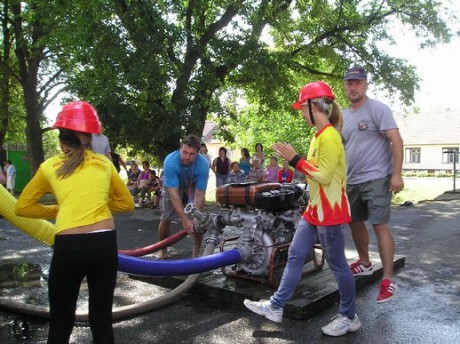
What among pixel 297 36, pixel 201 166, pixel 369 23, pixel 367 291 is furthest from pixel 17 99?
pixel 367 291

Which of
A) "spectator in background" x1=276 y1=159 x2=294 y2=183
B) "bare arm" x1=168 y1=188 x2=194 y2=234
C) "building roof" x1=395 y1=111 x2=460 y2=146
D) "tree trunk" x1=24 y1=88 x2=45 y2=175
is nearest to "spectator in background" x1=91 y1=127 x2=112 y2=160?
"bare arm" x1=168 y1=188 x2=194 y2=234

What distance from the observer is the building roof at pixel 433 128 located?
5306cm

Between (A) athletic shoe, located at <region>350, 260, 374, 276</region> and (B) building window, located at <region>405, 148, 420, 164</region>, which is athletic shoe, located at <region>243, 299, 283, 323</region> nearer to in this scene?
(A) athletic shoe, located at <region>350, 260, 374, 276</region>

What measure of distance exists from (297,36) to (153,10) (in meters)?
8.00

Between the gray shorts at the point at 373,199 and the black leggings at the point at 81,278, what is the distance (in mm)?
2492

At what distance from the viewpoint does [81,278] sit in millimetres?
2623

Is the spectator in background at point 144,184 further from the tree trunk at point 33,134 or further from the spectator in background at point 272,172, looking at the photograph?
the tree trunk at point 33,134

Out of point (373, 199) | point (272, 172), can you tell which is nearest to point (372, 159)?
point (373, 199)

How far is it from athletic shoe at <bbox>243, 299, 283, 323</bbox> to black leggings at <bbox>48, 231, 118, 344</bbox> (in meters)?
1.52

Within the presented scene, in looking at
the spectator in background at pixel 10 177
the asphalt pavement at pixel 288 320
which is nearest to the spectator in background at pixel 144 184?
the spectator in background at pixel 10 177

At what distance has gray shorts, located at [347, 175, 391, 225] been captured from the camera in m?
4.23

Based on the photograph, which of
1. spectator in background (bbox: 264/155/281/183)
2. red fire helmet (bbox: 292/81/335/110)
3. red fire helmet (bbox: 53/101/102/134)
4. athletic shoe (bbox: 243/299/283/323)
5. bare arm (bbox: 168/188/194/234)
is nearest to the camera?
red fire helmet (bbox: 53/101/102/134)

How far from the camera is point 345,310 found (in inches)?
147

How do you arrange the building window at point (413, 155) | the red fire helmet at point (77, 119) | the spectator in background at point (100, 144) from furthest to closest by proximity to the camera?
the building window at point (413, 155), the spectator in background at point (100, 144), the red fire helmet at point (77, 119)
